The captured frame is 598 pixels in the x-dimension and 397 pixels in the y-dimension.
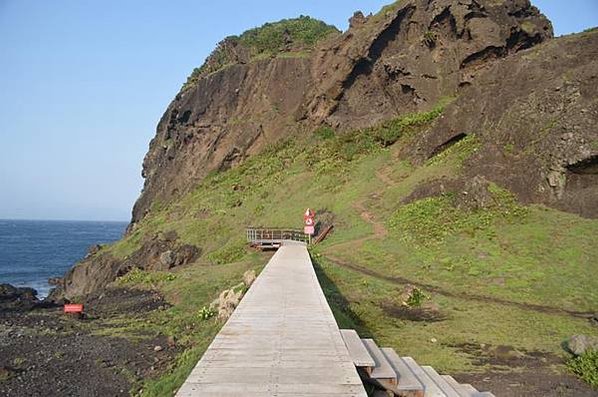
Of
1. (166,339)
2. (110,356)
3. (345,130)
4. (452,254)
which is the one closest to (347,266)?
(452,254)

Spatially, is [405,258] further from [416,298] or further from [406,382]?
[406,382]

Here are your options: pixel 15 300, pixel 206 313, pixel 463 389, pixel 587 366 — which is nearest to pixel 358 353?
pixel 463 389

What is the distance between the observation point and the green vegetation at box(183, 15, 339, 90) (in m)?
63.4

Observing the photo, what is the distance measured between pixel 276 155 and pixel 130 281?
2462 cm

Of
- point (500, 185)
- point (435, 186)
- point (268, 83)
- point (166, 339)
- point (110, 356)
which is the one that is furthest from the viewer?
point (268, 83)

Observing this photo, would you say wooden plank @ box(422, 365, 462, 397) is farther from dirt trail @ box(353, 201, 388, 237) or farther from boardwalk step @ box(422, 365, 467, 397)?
dirt trail @ box(353, 201, 388, 237)

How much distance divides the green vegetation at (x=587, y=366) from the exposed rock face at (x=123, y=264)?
25283 mm

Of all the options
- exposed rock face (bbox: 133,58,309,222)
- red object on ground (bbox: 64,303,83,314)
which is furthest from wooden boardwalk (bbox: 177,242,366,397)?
exposed rock face (bbox: 133,58,309,222)

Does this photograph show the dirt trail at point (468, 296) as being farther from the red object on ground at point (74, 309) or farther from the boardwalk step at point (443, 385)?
the red object on ground at point (74, 309)

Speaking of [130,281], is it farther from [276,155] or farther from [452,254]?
[276,155]

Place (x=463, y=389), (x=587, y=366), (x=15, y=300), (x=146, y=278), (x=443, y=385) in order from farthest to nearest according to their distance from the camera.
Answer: (x=146, y=278) < (x=15, y=300) < (x=587, y=366) < (x=463, y=389) < (x=443, y=385)

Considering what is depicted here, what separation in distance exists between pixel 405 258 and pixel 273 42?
4860 centimetres

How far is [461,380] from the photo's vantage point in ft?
36.4

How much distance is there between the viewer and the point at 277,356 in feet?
24.9
